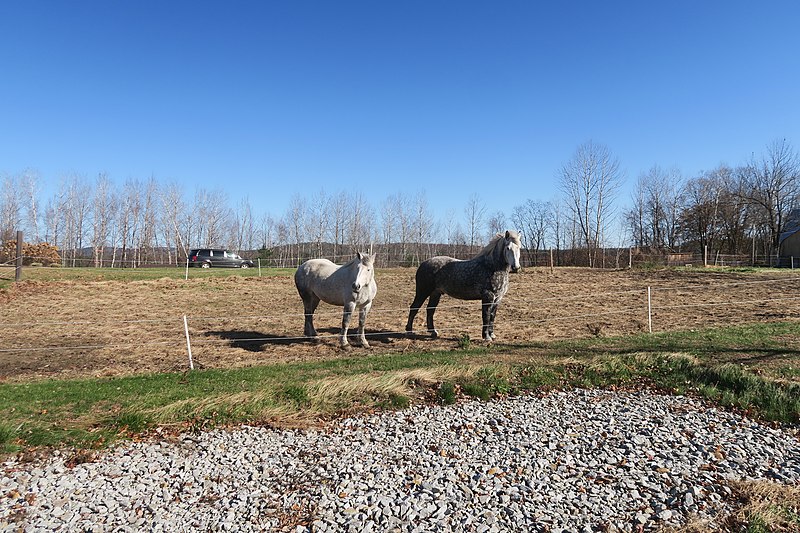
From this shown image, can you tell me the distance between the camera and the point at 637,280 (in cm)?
2108

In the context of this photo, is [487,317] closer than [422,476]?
No

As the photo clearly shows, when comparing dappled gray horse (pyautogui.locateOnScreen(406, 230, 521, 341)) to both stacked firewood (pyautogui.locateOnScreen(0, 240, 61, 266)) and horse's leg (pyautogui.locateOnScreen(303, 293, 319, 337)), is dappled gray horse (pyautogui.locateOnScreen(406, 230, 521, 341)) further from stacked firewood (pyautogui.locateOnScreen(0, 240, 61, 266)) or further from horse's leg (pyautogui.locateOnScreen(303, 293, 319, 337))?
stacked firewood (pyautogui.locateOnScreen(0, 240, 61, 266))

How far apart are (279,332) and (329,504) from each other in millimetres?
7334

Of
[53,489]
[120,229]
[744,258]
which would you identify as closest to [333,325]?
[53,489]

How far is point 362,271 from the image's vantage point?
830 cm

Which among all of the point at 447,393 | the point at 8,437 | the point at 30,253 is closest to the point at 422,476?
the point at 447,393

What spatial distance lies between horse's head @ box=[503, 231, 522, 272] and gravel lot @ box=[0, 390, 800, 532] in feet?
12.3

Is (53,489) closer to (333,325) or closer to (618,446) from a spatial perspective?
(618,446)

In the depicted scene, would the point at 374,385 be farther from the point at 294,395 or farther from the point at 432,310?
the point at 432,310

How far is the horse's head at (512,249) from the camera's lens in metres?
8.59

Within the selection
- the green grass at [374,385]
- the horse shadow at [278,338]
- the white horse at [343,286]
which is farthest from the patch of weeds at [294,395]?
the horse shadow at [278,338]

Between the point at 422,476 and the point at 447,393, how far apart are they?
84.1 inches

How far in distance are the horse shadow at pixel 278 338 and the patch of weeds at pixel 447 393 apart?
130 inches

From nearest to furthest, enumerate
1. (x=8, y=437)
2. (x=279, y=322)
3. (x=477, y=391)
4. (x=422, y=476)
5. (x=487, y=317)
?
(x=422, y=476) → (x=8, y=437) → (x=477, y=391) → (x=487, y=317) → (x=279, y=322)
